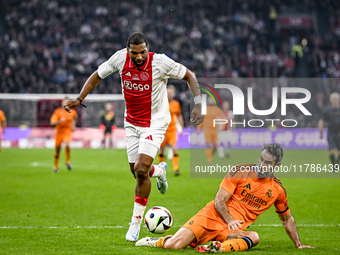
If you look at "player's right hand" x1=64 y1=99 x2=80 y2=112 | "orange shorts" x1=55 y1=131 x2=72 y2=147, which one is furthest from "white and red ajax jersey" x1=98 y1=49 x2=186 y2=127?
"orange shorts" x1=55 y1=131 x2=72 y2=147

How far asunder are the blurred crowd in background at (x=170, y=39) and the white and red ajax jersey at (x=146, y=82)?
60.6ft

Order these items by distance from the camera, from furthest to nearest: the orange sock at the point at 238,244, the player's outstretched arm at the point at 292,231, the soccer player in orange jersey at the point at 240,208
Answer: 1. the player's outstretched arm at the point at 292,231
2. the soccer player in orange jersey at the point at 240,208
3. the orange sock at the point at 238,244

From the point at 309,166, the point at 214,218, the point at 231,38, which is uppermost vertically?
the point at 231,38

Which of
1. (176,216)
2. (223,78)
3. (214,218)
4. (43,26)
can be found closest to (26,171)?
(176,216)

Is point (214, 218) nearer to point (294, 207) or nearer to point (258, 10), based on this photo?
point (294, 207)

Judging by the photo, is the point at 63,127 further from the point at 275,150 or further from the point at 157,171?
the point at 275,150

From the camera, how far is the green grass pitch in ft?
16.8

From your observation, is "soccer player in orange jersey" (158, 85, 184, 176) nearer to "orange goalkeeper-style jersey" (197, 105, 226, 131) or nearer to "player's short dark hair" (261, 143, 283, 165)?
"orange goalkeeper-style jersey" (197, 105, 226, 131)

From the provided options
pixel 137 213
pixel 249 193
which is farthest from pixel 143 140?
pixel 249 193

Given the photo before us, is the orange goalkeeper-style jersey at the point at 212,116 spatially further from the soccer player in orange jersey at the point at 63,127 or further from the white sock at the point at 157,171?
the white sock at the point at 157,171

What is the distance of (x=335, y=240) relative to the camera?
546cm

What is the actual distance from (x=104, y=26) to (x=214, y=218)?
26.5m

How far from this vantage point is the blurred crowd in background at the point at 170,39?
26328 mm

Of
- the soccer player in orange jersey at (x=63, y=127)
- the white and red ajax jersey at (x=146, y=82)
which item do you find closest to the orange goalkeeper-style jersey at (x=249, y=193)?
the white and red ajax jersey at (x=146, y=82)
